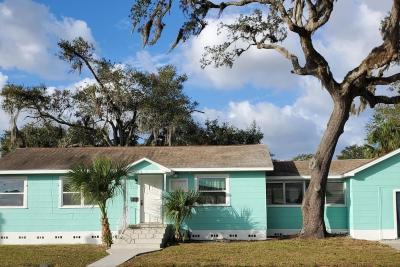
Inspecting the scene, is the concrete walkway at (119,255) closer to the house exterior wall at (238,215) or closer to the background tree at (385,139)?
the house exterior wall at (238,215)

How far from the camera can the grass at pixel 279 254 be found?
51.5ft

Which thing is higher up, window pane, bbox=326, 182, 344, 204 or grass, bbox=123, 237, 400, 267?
window pane, bbox=326, 182, 344, 204

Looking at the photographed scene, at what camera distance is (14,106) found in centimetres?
3734

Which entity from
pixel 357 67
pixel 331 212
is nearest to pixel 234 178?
pixel 331 212

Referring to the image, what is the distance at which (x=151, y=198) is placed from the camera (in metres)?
23.8

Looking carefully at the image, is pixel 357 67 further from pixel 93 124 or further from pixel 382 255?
pixel 93 124

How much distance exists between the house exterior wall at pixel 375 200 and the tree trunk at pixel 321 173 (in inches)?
69.5

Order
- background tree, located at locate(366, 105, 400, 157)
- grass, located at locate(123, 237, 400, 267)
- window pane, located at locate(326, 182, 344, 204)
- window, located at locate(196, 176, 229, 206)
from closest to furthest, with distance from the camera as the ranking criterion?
grass, located at locate(123, 237, 400, 267)
window, located at locate(196, 176, 229, 206)
window pane, located at locate(326, 182, 344, 204)
background tree, located at locate(366, 105, 400, 157)

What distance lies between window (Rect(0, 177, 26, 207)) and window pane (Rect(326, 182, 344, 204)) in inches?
533

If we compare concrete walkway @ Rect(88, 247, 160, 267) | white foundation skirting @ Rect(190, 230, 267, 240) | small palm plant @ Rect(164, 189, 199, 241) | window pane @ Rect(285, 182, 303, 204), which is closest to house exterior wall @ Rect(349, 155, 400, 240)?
window pane @ Rect(285, 182, 303, 204)

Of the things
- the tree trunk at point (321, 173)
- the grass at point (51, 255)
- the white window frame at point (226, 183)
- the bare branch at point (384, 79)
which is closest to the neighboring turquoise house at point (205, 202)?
the white window frame at point (226, 183)

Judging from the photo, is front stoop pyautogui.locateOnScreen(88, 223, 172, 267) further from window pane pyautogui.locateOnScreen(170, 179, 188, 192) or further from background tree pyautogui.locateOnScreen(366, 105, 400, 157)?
background tree pyautogui.locateOnScreen(366, 105, 400, 157)

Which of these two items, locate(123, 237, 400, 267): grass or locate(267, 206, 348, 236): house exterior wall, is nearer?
locate(123, 237, 400, 267): grass

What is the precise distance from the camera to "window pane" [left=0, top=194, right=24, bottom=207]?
23.9m
